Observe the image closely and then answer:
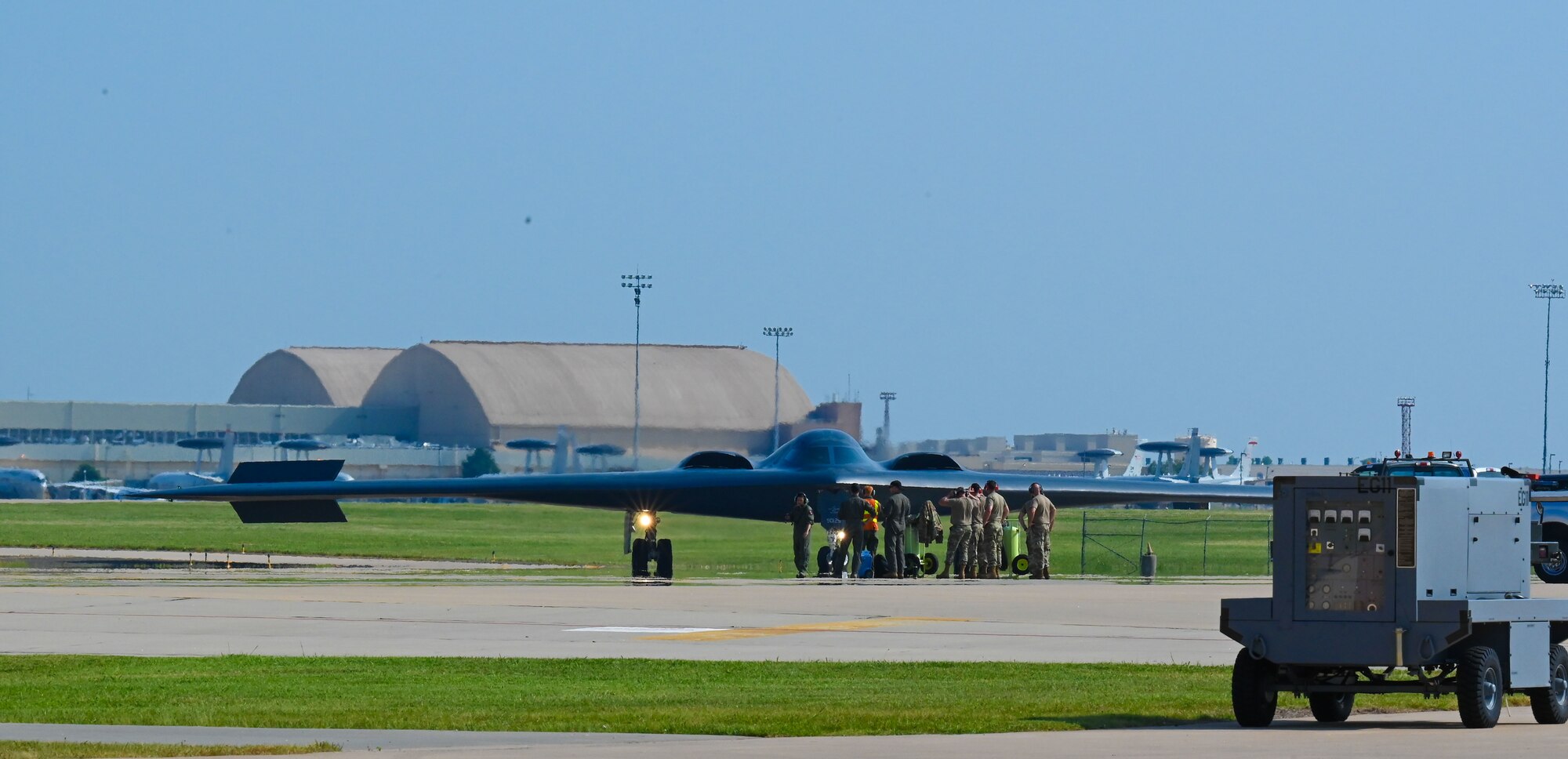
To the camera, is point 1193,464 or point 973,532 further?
point 1193,464

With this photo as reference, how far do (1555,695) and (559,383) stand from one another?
112904 mm

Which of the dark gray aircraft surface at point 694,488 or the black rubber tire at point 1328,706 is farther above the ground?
the dark gray aircraft surface at point 694,488

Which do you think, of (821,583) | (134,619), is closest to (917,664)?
(134,619)

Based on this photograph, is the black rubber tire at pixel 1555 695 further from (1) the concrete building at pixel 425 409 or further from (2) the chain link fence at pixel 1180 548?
(1) the concrete building at pixel 425 409

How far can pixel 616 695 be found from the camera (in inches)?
579

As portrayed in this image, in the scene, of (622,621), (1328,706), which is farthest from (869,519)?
(1328,706)

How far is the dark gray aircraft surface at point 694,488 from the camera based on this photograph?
34.0 metres

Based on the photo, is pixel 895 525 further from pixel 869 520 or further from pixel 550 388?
pixel 550 388

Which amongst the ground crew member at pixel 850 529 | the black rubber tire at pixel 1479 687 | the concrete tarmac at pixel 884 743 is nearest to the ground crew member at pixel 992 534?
the ground crew member at pixel 850 529

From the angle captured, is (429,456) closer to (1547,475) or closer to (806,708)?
(1547,475)

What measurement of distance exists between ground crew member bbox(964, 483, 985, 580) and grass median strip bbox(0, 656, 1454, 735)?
16.2 meters

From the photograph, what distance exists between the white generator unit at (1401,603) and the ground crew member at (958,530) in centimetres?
1987

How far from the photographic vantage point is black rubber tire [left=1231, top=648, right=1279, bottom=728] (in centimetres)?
1322

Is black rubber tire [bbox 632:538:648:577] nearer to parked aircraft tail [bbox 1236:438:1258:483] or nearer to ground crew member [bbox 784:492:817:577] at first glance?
ground crew member [bbox 784:492:817:577]
